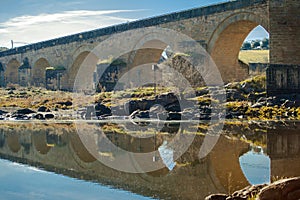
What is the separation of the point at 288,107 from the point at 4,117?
13.5 m

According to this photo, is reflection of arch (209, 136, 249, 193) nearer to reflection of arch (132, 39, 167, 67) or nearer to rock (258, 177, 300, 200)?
rock (258, 177, 300, 200)

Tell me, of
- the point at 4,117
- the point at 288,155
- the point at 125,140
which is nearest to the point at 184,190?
the point at 288,155

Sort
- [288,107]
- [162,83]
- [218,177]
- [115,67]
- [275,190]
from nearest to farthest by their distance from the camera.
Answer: [275,190] → [218,177] → [288,107] → [162,83] → [115,67]

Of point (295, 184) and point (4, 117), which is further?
point (4, 117)

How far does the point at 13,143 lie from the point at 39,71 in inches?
1295

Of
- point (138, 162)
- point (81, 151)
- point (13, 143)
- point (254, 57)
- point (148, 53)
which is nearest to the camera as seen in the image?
point (138, 162)

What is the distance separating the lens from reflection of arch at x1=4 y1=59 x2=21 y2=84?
50359 mm

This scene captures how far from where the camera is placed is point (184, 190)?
7531 mm

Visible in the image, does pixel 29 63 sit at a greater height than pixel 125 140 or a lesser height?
greater

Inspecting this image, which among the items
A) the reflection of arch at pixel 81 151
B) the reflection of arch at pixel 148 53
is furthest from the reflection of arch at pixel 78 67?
the reflection of arch at pixel 81 151

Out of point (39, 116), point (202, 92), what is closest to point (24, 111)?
point (39, 116)

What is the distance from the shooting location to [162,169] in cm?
933

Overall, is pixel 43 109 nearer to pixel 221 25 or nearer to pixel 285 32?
pixel 221 25

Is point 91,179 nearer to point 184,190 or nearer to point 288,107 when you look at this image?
point 184,190
